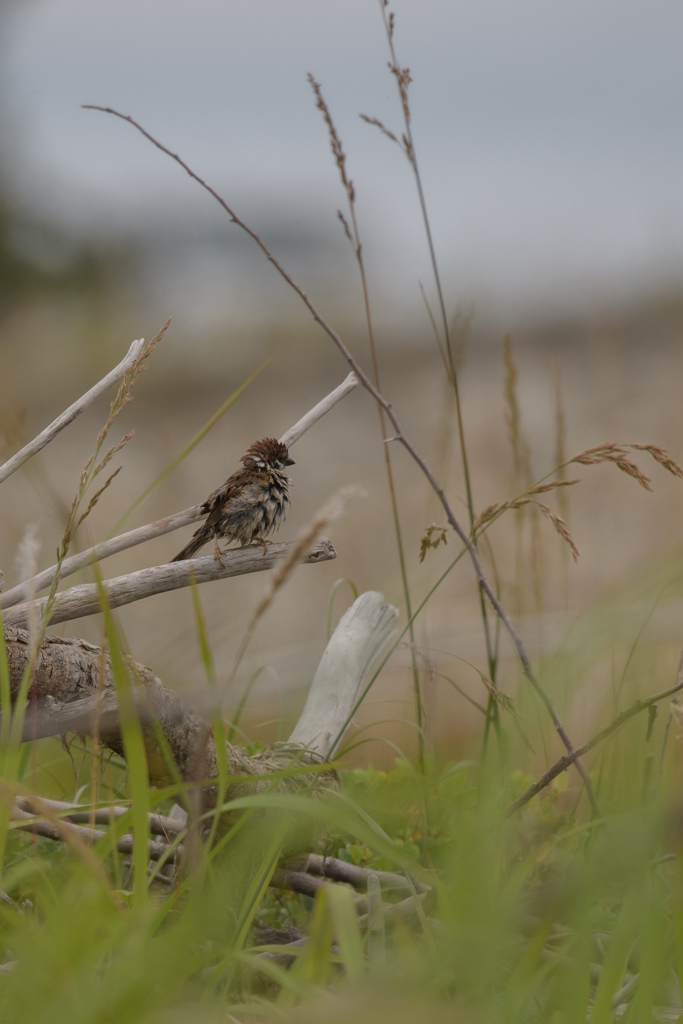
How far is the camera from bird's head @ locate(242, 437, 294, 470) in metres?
1.65

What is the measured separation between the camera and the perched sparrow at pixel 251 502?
152 cm

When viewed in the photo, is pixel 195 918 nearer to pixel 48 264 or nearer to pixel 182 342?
pixel 182 342

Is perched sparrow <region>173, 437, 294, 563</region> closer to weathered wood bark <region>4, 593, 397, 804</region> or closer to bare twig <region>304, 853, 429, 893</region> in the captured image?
weathered wood bark <region>4, 593, 397, 804</region>

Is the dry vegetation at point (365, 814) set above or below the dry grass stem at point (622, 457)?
below

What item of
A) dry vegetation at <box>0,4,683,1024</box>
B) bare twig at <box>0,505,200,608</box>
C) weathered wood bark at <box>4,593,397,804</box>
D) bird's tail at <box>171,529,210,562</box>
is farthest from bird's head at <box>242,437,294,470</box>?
weathered wood bark at <box>4,593,397,804</box>

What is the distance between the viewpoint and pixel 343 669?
153 centimetres

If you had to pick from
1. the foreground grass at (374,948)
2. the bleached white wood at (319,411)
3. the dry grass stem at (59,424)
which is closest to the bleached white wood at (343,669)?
the bleached white wood at (319,411)

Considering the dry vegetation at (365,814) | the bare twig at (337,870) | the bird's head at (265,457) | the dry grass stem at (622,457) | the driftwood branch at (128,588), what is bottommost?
the bare twig at (337,870)

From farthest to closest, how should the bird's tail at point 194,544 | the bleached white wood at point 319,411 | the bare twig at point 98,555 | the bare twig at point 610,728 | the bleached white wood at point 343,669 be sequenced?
1. the bird's tail at point 194,544
2. the bleached white wood at point 343,669
3. the bleached white wood at point 319,411
4. the bare twig at point 98,555
5. the bare twig at point 610,728

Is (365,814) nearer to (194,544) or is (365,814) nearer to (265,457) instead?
(194,544)

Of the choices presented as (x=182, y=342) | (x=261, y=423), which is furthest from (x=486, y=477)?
(x=182, y=342)

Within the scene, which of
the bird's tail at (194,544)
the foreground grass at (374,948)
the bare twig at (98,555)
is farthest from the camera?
the bird's tail at (194,544)

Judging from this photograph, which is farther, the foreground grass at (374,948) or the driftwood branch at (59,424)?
the driftwood branch at (59,424)

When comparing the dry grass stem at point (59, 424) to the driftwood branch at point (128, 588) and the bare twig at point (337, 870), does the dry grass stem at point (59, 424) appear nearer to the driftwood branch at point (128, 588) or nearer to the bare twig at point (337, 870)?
the driftwood branch at point (128, 588)
